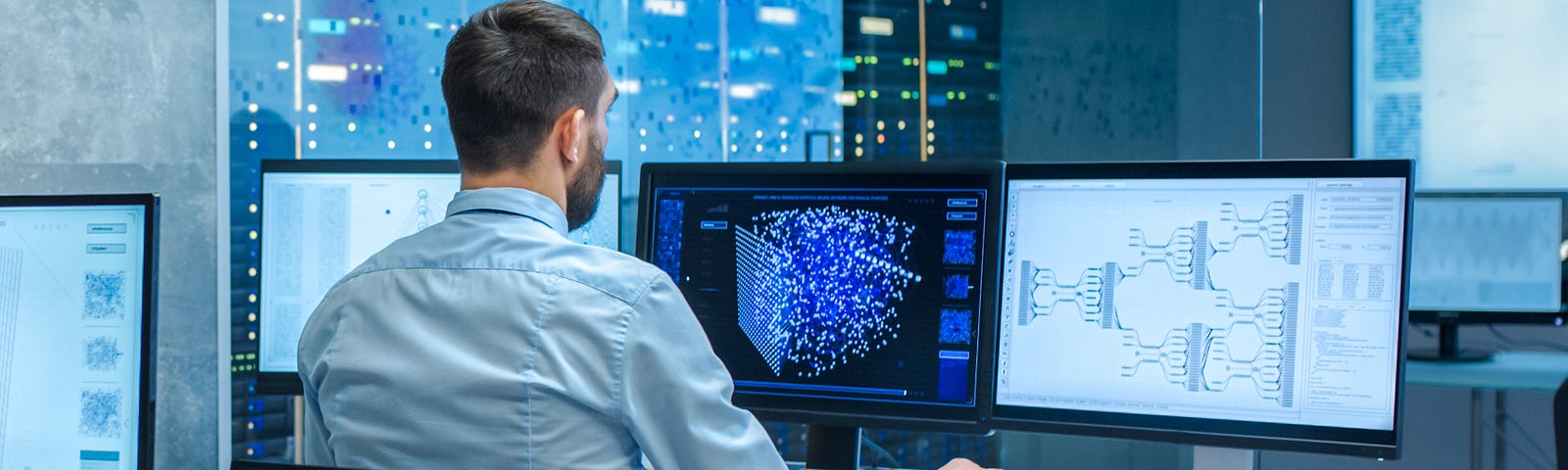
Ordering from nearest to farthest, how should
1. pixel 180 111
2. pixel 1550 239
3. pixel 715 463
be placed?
pixel 715 463
pixel 180 111
pixel 1550 239

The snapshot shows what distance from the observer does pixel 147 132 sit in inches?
90.6

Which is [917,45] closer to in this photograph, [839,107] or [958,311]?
[839,107]

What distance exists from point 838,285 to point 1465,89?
3000mm

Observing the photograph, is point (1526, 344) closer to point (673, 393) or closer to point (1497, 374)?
point (1497, 374)

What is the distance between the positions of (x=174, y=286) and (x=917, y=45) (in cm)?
Answer: 184

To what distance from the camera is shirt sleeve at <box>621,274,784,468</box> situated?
102 cm

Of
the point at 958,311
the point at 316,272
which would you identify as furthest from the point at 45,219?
the point at 958,311

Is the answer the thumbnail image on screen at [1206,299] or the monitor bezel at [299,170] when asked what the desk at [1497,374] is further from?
the monitor bezel at [299,170]

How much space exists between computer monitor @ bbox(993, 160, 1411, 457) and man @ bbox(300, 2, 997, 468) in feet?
1.39

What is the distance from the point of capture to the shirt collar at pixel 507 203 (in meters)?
1.14

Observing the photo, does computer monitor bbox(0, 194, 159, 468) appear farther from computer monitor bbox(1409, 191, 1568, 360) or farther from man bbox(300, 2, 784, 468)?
computer monitor bbox(1409, 191, 1568, 360)

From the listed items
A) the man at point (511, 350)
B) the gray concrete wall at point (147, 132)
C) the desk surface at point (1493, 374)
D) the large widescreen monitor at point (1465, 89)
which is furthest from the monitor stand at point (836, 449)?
the large widescreen monitor at point (1465, 89)

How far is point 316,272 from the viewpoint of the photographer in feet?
7.12

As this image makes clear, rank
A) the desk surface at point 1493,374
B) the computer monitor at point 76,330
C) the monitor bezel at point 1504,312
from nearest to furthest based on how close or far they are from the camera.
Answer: the computer monitor at point 76,330 → the desk surface at point 1493,374 → the monitor bezel at point 1504,312
